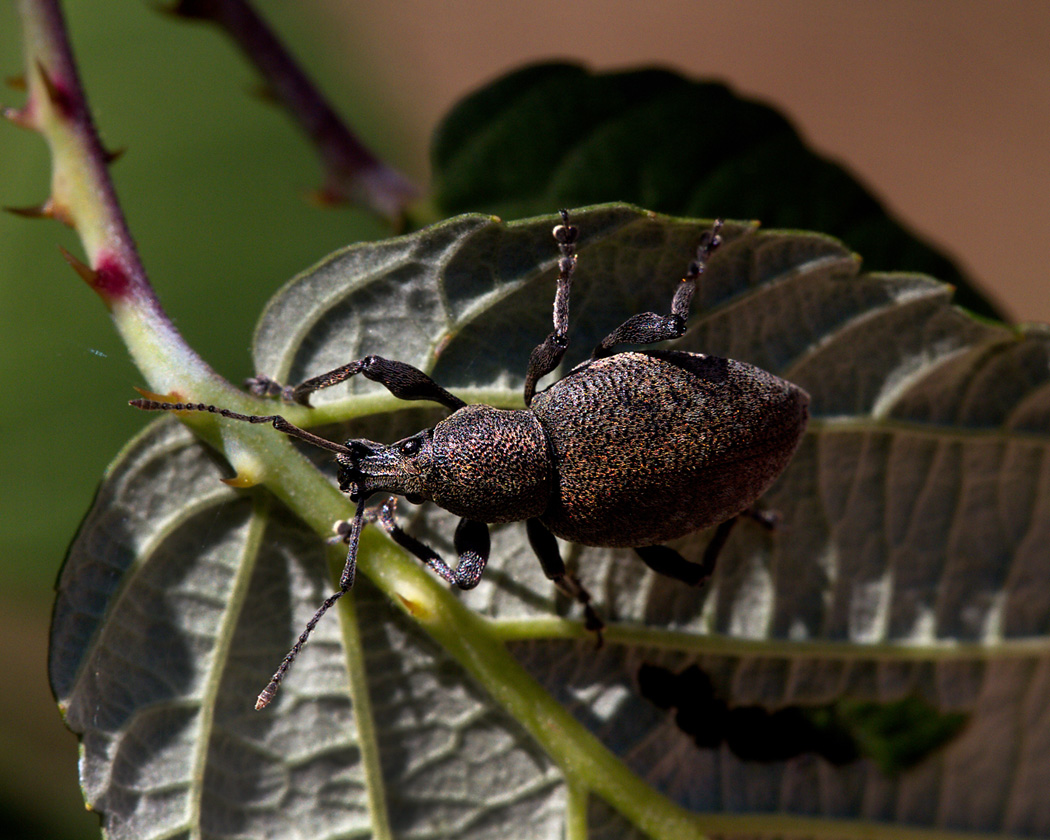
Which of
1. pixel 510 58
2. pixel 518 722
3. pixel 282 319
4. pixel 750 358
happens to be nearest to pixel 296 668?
pixel 518 722

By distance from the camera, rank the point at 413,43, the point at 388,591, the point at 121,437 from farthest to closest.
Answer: the point at 413,43 < the point at 121,437 < the point at 388,591

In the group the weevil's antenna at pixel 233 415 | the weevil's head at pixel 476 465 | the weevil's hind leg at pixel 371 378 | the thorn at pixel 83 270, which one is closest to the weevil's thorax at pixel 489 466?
the weevil's head at pixel 476 465

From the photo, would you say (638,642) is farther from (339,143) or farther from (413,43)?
(413,43)

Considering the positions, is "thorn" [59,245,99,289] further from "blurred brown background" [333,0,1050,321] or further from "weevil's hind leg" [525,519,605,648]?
"blurred brown background" [333,0,1050,321]

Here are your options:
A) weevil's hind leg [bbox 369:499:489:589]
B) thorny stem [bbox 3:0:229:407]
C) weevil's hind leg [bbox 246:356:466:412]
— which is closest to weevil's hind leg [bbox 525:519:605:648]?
weevil's hind leg [bbox 369:499:489:589]

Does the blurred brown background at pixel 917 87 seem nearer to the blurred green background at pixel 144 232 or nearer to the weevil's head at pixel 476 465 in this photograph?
the blurred green background at pixel 144 232

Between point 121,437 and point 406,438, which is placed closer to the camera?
point 406,438
